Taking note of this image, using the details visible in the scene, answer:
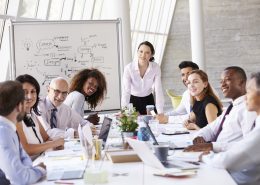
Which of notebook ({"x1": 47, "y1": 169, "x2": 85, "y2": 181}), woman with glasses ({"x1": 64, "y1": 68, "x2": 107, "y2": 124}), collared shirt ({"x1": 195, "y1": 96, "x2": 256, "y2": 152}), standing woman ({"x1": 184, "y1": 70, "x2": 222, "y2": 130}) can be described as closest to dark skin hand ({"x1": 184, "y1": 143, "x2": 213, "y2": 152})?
collared shirt ({"x1": 195, "y1": 96, "x2": 256, "y2": 152})

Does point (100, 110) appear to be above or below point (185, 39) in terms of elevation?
below

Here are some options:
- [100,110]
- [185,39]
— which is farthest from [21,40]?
[185,39]

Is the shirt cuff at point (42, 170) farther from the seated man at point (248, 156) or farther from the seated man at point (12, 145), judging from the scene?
the seated man at point (248, 156)

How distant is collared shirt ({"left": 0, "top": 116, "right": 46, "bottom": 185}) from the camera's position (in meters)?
2.18

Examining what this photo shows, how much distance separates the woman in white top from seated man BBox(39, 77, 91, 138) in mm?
321

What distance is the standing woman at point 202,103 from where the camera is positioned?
405 cm

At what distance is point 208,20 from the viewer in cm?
1681

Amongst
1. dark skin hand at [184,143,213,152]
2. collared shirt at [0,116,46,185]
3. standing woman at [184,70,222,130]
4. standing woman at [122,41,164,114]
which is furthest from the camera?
standing woman at [122,41,164,114]

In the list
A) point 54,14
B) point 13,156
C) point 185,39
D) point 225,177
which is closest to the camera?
point 225,177

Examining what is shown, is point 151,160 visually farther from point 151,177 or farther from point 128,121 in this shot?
point 128,121

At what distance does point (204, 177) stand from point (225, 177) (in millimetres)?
92

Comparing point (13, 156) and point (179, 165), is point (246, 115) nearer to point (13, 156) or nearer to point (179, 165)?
point (179, 165)

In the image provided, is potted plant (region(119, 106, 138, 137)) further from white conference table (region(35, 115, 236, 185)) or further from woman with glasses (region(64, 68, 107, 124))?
woman with glasses (region(64, 68, 107, 124))

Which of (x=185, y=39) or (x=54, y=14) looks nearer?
(x=54, y=14)
